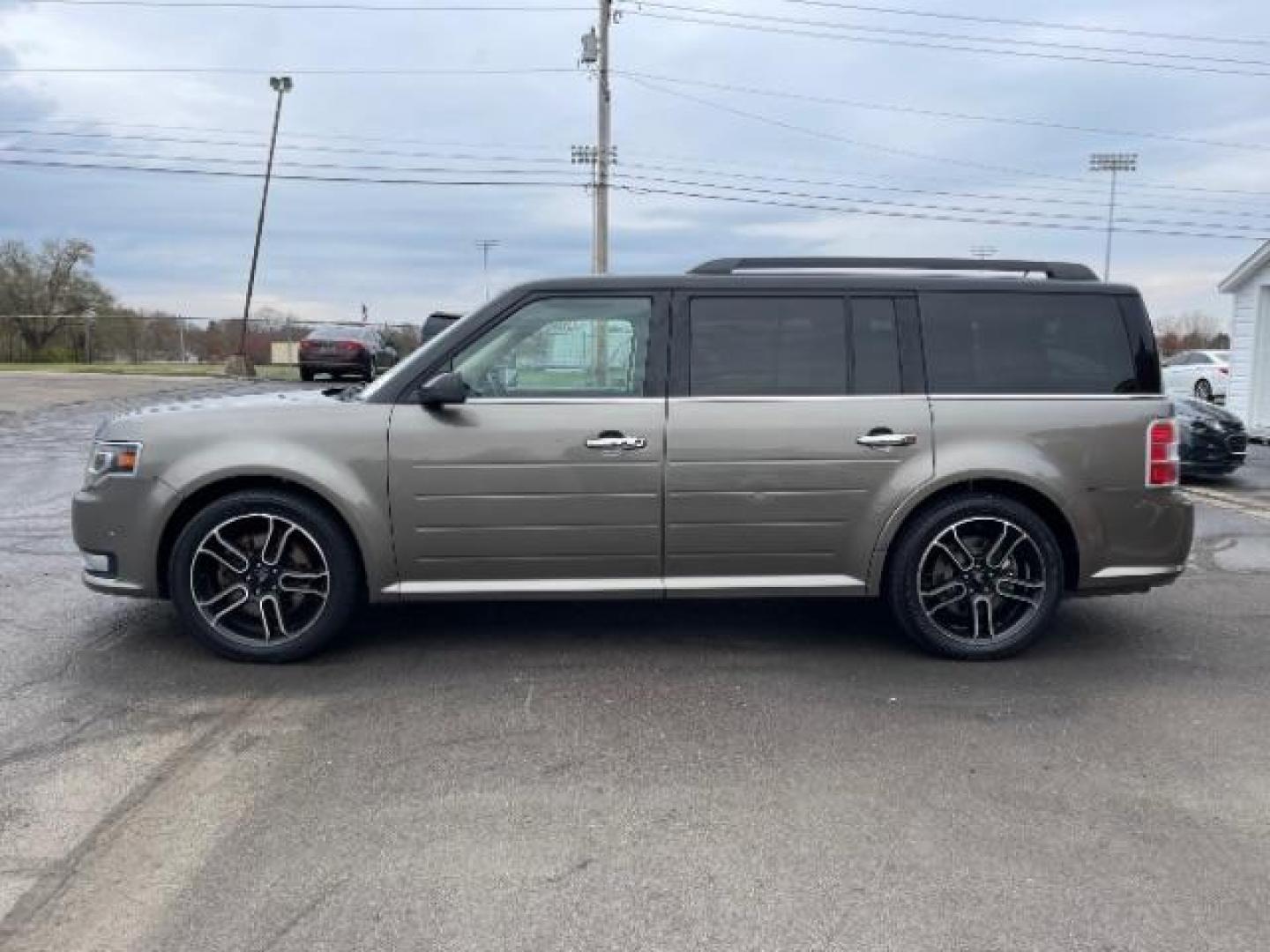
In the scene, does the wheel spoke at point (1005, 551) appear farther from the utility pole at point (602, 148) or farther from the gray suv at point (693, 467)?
the utility pole at point (602, 148)

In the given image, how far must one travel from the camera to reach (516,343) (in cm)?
505

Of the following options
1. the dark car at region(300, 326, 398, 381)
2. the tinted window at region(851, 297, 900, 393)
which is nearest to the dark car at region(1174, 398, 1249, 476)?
the tinted window at region(851, 297, 900, 393)

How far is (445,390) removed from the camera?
4.79 m

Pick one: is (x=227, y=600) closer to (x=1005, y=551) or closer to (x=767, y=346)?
(x=767, y=346)

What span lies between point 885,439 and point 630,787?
7.02 ft

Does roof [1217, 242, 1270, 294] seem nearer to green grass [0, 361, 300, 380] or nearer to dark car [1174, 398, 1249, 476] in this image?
dark car [1174, 398, 1249, 476]

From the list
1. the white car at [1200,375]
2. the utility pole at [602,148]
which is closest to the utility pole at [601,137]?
the utility pole at [602,148]

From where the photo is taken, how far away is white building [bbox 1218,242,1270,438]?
836 inches

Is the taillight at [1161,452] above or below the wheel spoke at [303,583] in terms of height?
above

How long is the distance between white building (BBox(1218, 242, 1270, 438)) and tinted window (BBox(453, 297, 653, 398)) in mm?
19782

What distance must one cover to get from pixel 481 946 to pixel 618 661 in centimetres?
237

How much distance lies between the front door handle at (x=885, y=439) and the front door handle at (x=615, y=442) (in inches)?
39.8

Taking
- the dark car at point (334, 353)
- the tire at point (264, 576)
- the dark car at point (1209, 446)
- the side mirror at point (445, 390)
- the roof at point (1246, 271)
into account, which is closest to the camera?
the side mirror at point (445, 390)

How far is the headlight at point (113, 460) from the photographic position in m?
4.90
